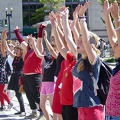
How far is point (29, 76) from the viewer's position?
8430mm

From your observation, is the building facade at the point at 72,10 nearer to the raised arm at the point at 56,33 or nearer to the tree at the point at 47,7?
the tree at the point at 47,7

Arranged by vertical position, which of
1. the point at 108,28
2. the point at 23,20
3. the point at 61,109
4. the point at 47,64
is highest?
the point at 23,20

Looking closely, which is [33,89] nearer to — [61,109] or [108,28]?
[61,109]

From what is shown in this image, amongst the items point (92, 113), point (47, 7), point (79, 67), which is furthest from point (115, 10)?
point (47, 7)

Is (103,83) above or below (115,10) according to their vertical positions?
below

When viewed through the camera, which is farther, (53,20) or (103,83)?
(53,20)

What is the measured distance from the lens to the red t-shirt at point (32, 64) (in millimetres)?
8320

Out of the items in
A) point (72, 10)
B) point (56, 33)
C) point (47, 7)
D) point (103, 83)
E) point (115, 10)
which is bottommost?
point (103, 83)

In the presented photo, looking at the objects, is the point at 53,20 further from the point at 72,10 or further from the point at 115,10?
the point at 72,10

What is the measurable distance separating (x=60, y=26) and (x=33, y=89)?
2.49m

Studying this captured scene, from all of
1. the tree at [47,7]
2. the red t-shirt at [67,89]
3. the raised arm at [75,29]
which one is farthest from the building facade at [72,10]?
the red t-shirt at [67,89]

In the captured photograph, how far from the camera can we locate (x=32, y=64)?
8.33 metres

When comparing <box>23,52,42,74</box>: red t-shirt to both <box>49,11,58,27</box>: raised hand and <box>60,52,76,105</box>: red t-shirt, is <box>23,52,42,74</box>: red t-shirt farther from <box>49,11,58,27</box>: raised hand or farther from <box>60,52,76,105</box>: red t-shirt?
<box>60,52,76,105</box>: red t-shirt

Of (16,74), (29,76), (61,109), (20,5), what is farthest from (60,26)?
(20,5)
